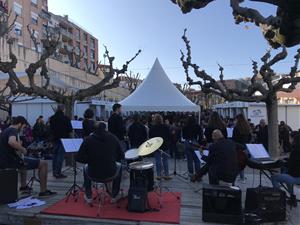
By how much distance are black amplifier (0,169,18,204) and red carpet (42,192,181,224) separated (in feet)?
2.98

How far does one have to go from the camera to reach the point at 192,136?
1026 cm

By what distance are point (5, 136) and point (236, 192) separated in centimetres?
454

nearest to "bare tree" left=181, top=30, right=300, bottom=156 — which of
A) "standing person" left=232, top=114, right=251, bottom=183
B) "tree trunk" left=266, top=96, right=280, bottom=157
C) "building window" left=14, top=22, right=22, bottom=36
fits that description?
"tree trunk" left=266, top=96, right=280, bottom=157

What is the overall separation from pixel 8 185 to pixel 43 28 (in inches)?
2116

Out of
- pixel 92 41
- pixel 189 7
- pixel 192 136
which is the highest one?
pixel 92 41

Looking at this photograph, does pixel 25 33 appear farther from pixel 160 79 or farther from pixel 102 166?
pixel 102 166

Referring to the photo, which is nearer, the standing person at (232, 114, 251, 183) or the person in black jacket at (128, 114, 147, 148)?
the standing person at (232, 114, 251, 183)

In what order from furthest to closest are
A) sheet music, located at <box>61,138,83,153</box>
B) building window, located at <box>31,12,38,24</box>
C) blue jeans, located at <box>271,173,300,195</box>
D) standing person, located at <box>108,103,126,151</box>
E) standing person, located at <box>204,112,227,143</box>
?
building window, located at <box>31,12,38,24</box> → standing person, located at <box>108,103,126,151</box> → standing person, located at <box>204,112,227,143</box> → sheet music, located at <box>61,138,83,153</box> → blue jeans, located at <box>271,173,300,195</box>

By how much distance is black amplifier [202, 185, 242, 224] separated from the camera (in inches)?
254

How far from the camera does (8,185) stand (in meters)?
7.64

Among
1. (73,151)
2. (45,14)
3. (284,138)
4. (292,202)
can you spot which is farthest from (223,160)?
(45,14)

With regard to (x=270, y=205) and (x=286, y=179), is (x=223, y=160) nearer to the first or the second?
(x=270, y=205)

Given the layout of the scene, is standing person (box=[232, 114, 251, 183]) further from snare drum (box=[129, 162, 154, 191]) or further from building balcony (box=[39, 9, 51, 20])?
building balcony (box=[39, 9, 51, 20])

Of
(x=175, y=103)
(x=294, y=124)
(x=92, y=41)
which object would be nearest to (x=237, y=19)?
(x=175, y=103)
